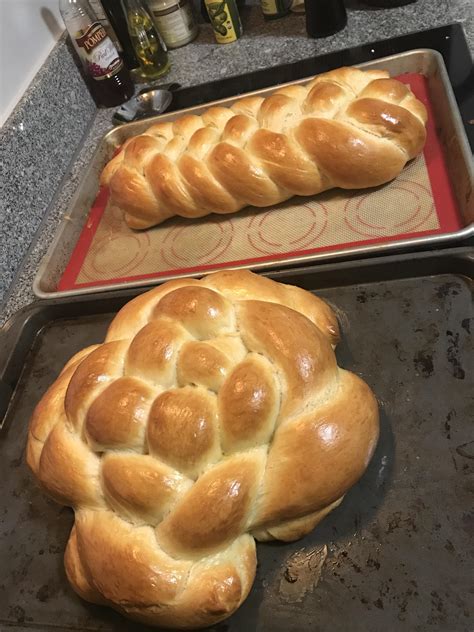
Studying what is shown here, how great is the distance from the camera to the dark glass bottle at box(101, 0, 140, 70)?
150cm

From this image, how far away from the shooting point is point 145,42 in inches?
61.1

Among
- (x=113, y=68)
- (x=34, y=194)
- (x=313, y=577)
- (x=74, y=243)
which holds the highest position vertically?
(x=113, y=68)

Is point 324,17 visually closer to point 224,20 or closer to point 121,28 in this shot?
point 224,20

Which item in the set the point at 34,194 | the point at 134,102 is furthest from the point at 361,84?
the point at 34,194

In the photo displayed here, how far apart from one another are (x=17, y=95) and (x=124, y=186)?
1.29 ft

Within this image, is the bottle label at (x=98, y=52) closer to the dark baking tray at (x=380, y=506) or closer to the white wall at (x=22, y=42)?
the white wall at (x=22, y=42)

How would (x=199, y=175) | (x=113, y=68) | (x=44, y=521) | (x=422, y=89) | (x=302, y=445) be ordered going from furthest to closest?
(x=113, y=68), (x=422, y=89), (x=199, y=175), (x=44, y=521), (x=302, y=445)

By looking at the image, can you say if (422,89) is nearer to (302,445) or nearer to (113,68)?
(113,68)

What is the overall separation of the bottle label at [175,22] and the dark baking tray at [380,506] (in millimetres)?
1075

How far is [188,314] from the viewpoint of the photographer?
735mm

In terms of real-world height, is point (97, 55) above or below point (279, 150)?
above

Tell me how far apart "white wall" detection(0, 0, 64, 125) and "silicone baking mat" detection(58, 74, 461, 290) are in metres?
0.40

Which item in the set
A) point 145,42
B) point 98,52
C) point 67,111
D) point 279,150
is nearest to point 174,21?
point 145,42

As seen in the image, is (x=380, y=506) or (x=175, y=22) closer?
(x=380, y=506)
